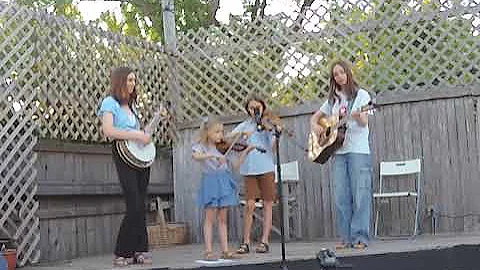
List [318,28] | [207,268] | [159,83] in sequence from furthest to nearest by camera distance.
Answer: [159,83], [318,28], [207,268]

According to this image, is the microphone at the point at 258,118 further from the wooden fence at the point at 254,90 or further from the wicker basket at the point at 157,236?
the wicker basket at the point at 157,236

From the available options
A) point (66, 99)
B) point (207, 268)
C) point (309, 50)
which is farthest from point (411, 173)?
Answer: point (66, 99)

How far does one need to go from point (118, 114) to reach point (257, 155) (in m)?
1.14

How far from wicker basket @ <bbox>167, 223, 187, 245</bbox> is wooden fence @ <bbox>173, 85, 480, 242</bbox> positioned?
3.01 feet

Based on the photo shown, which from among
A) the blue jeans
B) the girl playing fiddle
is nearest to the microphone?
the girl playing fiddle

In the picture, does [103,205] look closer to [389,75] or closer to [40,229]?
[40,229]

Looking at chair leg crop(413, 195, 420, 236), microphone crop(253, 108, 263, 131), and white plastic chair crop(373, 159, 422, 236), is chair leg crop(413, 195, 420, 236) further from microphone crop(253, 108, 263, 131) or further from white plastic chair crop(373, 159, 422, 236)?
microphone crop(253, 108, 263, 131)

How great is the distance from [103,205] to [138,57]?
4.55ft

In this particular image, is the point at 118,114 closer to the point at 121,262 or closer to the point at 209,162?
the point at 209,162

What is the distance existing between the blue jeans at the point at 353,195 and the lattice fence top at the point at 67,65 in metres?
2.14

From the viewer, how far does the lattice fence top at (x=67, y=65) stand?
16.6 feet

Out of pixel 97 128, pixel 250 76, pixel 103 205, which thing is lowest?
pixel 103 205

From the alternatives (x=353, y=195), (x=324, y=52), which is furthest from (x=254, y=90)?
(x=353, y=195)

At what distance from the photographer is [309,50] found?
6312mm
